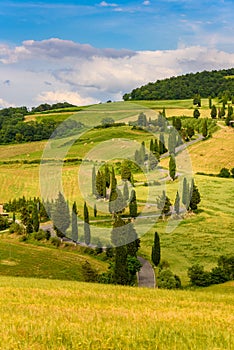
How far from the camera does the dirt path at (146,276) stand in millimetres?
61722

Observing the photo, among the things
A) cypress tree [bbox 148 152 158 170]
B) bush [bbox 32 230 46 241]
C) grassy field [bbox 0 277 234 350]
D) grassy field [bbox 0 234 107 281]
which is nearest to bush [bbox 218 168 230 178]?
cypress tree [bbox 148 152 158 170]

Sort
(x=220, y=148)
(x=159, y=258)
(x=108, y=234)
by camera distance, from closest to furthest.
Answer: (x=159, y=258) → (x=108, y=234) → (x=220, y=148)

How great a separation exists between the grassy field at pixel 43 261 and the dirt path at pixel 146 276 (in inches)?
227

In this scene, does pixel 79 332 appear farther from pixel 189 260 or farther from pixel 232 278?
pixel 189 260

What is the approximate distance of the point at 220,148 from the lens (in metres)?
167

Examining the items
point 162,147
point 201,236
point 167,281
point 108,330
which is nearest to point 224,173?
point 162,147

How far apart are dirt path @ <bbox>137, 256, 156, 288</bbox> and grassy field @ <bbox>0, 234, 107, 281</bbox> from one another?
5.77m

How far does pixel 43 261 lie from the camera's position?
2899 inches

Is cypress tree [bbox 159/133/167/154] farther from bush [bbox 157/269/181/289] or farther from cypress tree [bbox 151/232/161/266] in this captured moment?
bush [bbox 157/269/181/289]

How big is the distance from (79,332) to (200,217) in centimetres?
8885

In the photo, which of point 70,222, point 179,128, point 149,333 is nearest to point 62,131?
point 179,128

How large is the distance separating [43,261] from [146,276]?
17261mm

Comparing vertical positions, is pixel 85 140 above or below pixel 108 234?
above

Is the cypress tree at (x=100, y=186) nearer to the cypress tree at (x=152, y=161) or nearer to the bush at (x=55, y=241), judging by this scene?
the bush at (x=55, y=241)
